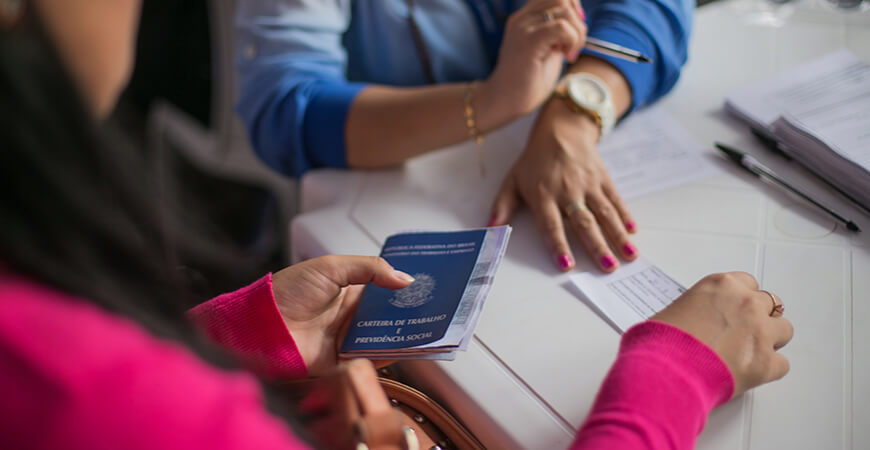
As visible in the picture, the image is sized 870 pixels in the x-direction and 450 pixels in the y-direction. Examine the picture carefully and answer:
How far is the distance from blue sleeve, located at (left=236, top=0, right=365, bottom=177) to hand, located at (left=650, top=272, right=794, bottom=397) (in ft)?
2.02

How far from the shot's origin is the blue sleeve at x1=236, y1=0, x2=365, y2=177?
1139 millimetres

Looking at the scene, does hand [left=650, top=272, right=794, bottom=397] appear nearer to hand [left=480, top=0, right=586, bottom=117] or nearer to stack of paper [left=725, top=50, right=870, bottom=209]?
stack of paper [left=725, top=50, right=870, bottom=209]

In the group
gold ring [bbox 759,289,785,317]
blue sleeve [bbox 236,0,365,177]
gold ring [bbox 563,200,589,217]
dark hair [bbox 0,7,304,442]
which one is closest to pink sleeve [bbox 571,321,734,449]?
gold ring [bbox 759,289,785,317]

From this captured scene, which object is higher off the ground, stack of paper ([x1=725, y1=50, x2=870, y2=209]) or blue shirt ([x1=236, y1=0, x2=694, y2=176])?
blue shirt ([x1=236, y1=0, x2=694, y2=176])

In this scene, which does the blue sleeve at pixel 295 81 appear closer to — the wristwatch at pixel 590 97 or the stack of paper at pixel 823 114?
the wristwatch at pixel 590 97

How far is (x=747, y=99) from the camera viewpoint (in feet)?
3.78

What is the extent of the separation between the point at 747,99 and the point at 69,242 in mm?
1087

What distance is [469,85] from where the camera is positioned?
1.10 meters

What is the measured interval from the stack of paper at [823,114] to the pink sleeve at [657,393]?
0.46m

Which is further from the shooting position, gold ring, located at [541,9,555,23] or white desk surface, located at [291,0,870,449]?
gold ring, located at [541,9,555,23]

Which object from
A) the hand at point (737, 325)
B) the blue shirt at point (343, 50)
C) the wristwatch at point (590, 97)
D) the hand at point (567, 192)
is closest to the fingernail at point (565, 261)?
the hand at point (567, 192)

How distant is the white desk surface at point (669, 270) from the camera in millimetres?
720

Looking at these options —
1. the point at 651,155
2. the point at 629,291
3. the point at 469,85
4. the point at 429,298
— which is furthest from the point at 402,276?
the point at 651,155

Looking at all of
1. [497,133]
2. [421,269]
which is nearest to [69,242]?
[421,269]
